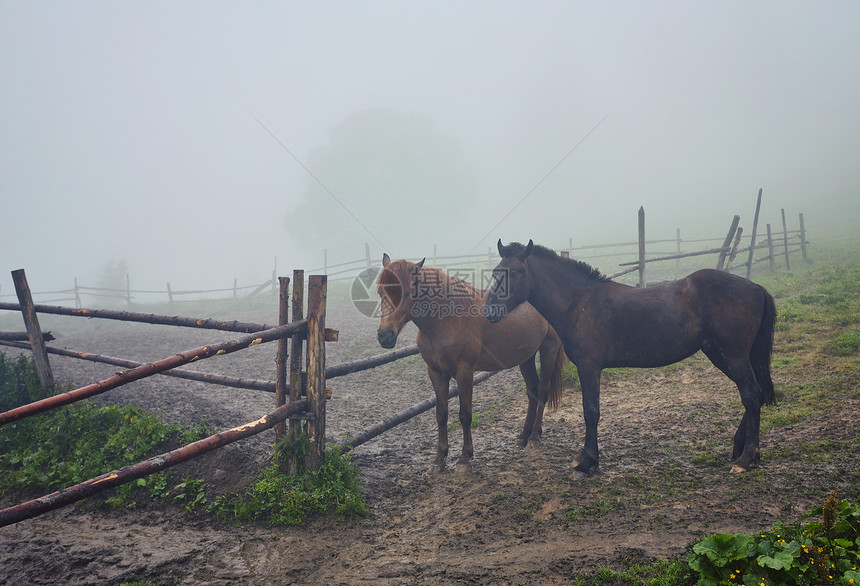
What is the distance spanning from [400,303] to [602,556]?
2.86 m

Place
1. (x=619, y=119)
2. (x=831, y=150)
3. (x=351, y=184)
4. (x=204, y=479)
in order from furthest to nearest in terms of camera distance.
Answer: (x=619, y=119) → (x=831, y=150) → (x=351, y=184) → (x=204, y=479)

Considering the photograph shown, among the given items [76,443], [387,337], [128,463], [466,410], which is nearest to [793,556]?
[466,410]

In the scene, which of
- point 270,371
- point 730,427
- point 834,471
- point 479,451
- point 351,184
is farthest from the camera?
point 351,184

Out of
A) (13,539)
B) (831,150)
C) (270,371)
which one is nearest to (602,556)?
(13,539)

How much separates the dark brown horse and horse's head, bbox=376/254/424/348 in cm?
88

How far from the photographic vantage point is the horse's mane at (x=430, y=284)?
4828 mm

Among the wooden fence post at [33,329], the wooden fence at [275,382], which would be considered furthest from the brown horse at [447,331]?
the wooden fence post at [33,329]

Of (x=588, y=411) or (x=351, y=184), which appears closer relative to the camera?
(x=588, y=411)

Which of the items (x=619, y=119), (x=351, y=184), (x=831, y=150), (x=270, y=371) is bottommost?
(x=270, y=371)

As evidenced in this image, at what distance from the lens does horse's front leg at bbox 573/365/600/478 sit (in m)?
4.50

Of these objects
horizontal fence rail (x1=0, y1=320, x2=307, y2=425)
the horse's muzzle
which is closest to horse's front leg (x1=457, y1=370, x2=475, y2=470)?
the horse's muzzle

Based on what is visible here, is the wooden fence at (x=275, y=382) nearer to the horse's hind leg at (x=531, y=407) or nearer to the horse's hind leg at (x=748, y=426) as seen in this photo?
the horse's hind leg at (x=531, y=407)

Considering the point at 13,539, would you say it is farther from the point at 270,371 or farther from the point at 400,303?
the point at 270,371

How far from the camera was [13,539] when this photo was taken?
3.40 metres
